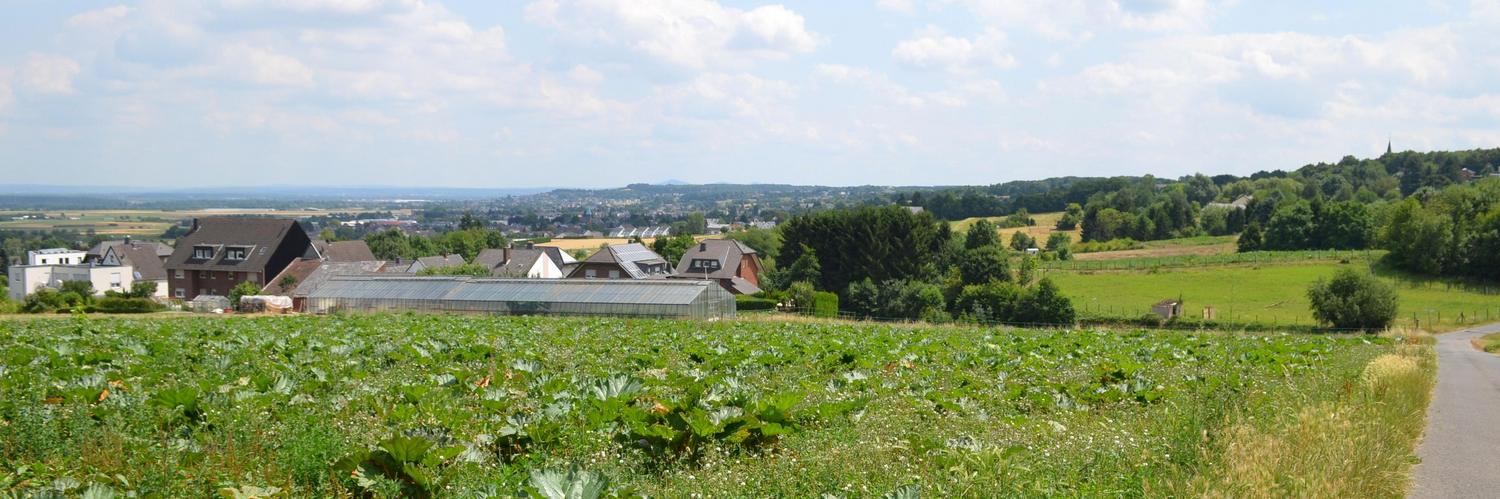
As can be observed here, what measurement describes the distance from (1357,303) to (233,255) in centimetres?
8524

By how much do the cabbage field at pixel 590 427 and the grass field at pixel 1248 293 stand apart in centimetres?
5472

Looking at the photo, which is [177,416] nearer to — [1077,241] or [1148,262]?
[1148,262]

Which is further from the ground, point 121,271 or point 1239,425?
point 1239,425

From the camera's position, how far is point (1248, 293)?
74438 mm

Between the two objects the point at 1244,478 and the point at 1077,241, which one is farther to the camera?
the point at 1077,241

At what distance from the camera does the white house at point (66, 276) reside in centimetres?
10294

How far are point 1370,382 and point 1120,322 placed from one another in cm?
5127

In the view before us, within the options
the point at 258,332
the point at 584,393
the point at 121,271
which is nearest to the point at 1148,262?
the point at 258,332

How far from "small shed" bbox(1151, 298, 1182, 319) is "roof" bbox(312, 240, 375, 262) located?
262 ft

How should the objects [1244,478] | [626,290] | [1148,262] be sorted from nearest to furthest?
[1244,478], [626,290], [1148,262]

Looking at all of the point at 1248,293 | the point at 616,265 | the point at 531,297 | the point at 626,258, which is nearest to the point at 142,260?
the point at 626,258

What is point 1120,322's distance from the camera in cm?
6291

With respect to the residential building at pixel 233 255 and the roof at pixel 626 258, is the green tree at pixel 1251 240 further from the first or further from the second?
the residential building at pixel 233 255

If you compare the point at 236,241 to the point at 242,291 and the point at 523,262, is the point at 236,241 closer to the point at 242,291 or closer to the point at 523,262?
the point at 242,291
